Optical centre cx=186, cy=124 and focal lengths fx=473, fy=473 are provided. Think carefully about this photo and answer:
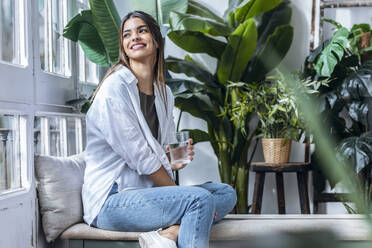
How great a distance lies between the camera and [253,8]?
3.10 meters

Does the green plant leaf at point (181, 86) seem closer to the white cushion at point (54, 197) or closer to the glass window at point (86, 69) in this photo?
the glass window at point (86, 69)

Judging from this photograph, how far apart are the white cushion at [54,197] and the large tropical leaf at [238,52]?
143cm

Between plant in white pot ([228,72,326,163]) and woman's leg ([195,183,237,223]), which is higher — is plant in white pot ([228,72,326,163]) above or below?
above

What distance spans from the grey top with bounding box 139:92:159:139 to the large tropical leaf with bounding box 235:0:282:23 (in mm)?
1290

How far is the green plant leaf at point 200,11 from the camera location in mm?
3238

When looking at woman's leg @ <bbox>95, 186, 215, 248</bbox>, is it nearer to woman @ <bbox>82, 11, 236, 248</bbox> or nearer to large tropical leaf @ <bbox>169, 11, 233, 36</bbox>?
woman @ <bbox>82, 11, 236, 248</bbox>

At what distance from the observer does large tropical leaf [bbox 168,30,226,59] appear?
2994 millimetres

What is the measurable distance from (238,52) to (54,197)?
1585mm

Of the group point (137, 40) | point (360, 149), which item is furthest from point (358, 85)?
point (137, 40)

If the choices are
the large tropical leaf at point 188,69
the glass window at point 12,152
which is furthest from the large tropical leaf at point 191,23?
the glass window at point 12,152

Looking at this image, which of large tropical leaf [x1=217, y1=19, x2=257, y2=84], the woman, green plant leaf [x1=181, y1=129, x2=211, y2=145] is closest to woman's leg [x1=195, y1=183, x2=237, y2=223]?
the woman

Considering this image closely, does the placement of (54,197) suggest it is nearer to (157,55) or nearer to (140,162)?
(140,162)

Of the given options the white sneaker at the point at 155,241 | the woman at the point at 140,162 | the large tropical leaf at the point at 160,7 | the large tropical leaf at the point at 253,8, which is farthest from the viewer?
the large tropical leaf at the point at 253,8

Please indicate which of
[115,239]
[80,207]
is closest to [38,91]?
[80,207]
